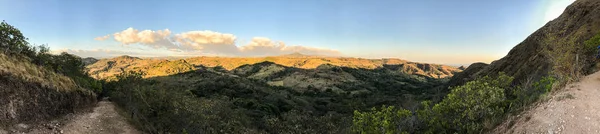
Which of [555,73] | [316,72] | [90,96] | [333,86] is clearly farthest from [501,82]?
[316,72]

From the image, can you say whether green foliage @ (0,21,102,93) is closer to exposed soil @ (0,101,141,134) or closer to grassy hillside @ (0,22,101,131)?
grassy hillside @ (0,22,101,131)

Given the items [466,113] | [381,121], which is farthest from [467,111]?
[381,121]

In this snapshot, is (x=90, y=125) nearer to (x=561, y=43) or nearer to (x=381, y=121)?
(x=381, y=121)

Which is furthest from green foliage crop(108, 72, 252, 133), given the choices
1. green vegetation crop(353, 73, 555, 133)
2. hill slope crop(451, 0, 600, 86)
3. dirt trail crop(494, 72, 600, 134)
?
hill slope crop(451, 0, 600, 86)

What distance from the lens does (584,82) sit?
14.8m

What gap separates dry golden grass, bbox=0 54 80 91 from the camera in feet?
69.8

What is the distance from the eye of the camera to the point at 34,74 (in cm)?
2378

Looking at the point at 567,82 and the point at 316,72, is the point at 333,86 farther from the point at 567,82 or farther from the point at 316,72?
the point at 567,82

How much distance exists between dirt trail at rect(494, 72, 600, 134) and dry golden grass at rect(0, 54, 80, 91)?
29431 mm

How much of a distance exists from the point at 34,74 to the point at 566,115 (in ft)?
108

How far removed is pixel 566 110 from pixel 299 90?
5534 inches

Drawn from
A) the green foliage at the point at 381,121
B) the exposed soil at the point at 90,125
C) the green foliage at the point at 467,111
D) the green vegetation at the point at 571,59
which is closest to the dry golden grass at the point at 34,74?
the exposed soil at the point at 90,125

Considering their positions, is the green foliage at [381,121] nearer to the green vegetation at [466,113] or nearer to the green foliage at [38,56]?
the green vegetation at [466,113]

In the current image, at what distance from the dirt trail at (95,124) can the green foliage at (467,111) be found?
23262 mm
